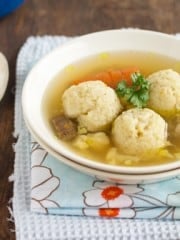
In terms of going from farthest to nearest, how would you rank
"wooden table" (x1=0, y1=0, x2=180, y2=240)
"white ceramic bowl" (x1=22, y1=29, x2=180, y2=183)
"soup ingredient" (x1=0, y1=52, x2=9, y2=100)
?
"wooden table" (x1=0, y1=0, x2=180, y2=240)
"soup ingredient" (x1=0, y1=52, x2=9, y2=100)
"white ceramic bowl" (x1=22, y1=29, x2=180, y2=183)

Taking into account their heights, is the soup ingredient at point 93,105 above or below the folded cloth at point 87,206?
above

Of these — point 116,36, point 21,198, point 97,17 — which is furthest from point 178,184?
point 97,17

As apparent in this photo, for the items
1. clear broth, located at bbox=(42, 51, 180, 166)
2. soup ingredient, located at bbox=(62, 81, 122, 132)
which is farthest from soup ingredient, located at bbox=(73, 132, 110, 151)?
clear broth, located at bbox=(42, 51, 180, 166)

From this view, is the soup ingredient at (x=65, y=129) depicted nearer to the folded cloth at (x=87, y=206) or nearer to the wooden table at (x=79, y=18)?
the folded cloth at (x=87, y=206)

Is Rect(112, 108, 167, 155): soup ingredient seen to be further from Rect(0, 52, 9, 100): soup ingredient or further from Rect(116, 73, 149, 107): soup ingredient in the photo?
Rect(0, 52, 9, 100): soup ingredient

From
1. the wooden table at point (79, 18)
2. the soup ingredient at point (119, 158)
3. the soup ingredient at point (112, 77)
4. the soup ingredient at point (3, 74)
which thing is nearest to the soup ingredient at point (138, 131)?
the soup ingredient at point (119, 158)

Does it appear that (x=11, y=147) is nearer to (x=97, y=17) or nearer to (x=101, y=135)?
(x=101, y=135)
